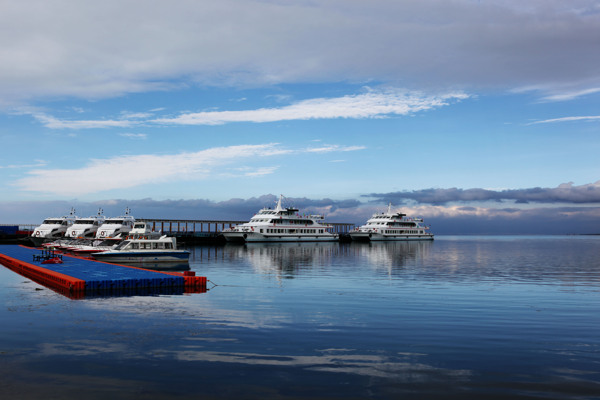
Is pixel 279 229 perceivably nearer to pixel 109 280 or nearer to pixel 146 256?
pixel 146 256

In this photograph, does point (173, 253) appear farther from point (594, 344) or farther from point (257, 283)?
point (594, 344)

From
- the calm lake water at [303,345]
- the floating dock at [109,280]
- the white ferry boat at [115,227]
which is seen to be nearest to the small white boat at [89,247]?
the white ferry boat at [115,227]

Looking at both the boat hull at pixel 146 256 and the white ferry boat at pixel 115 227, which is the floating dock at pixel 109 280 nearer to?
the boat hull at pixel 146 256

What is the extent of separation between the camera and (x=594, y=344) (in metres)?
16.8

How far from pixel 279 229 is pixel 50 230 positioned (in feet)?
156

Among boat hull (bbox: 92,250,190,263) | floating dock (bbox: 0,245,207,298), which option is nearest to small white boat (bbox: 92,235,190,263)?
boat hull (bbox: 92,250,190,263)

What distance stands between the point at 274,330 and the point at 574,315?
14701 mm

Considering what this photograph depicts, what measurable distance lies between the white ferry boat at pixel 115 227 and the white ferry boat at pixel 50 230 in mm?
10417

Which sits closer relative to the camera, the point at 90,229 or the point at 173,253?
the point at 173,253

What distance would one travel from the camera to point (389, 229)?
13250 cm

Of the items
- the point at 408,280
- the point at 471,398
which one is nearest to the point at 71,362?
the point at 471,398

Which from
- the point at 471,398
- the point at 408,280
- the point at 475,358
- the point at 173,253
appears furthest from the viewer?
the point at 173,253

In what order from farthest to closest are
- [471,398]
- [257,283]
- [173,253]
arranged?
[173,253]
[257,283]
[471,398]

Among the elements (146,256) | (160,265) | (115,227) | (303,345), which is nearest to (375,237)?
(115,227)
